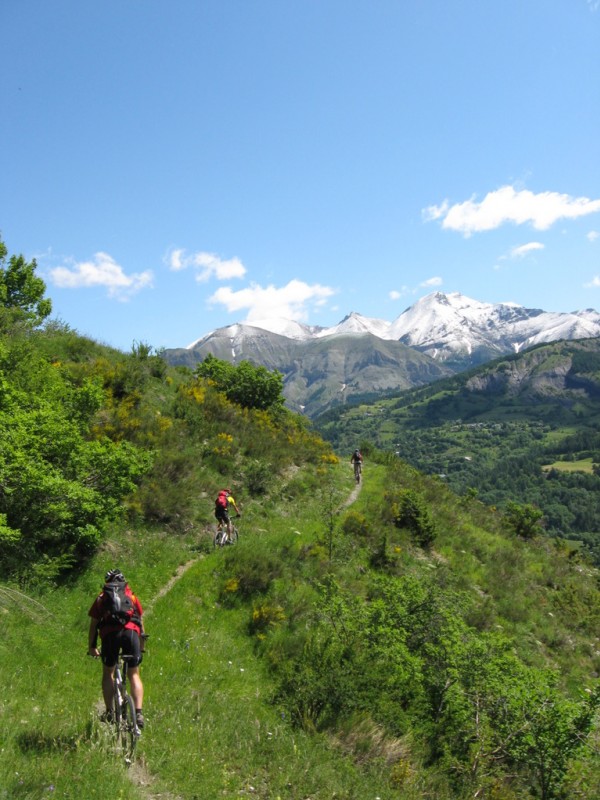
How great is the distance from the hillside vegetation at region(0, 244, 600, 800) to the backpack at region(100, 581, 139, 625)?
148cm

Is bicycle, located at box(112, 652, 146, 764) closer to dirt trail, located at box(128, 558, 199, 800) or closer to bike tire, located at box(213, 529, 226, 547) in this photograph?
dirt trail, located at box(128, 558, 199, 800)

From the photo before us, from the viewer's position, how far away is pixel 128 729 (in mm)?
6887

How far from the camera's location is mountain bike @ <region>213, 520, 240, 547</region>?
16.6m

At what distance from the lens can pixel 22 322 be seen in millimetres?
21812

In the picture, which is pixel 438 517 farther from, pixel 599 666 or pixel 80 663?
pixel 80 663

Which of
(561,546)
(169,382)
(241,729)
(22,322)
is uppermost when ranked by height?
(22,322)

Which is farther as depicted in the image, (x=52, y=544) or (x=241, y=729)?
(x=52, y=544)

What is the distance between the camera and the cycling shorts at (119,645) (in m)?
6.90

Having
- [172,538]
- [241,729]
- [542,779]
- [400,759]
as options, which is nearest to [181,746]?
[241,729]

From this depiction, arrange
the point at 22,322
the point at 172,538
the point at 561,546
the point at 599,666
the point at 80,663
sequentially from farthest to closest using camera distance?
the point at 561,546 < the point at 22,322 < the point at 599,666 < the point at 172,538 < the point at 80,663

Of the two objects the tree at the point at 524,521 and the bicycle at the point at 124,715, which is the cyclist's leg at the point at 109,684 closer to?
the bicycle at the point at 124,715

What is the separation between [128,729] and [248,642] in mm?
5561

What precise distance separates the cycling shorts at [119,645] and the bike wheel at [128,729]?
59 centimetres

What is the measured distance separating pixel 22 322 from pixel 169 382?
8.57 m
